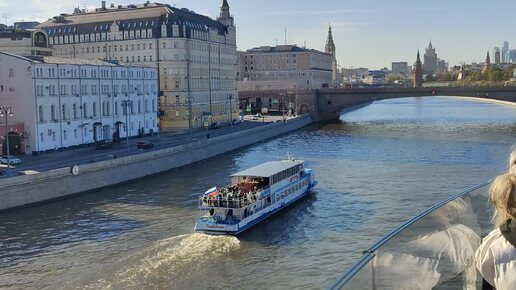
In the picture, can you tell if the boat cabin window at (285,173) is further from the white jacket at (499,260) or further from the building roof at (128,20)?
the building roof at (128,20)

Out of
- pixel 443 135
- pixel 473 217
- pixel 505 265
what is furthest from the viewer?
pixel 443 135

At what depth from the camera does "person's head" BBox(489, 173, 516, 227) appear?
9.91 ft

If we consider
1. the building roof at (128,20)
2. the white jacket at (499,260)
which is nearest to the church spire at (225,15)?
the building roof at (128,20)

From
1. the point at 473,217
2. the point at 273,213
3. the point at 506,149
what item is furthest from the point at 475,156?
the point at 473,217

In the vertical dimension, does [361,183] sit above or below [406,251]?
below

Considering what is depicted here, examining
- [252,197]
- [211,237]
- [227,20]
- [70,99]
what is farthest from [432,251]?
[227,20]

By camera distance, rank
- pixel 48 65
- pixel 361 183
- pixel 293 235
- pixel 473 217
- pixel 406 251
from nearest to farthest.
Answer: pixel 406 251
pixel 473 217
pixel 293 235
pixel 361 183
pixel 48 65

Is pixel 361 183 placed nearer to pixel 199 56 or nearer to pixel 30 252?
pixel 30 252

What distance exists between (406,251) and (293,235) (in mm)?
19784

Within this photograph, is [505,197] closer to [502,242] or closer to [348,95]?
[502,242]

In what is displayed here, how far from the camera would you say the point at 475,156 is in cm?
4434

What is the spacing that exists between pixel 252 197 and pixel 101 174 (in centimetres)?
1294

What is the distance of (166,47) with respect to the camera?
66.0 metres

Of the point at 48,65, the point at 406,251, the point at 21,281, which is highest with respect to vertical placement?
the point at 48,65
